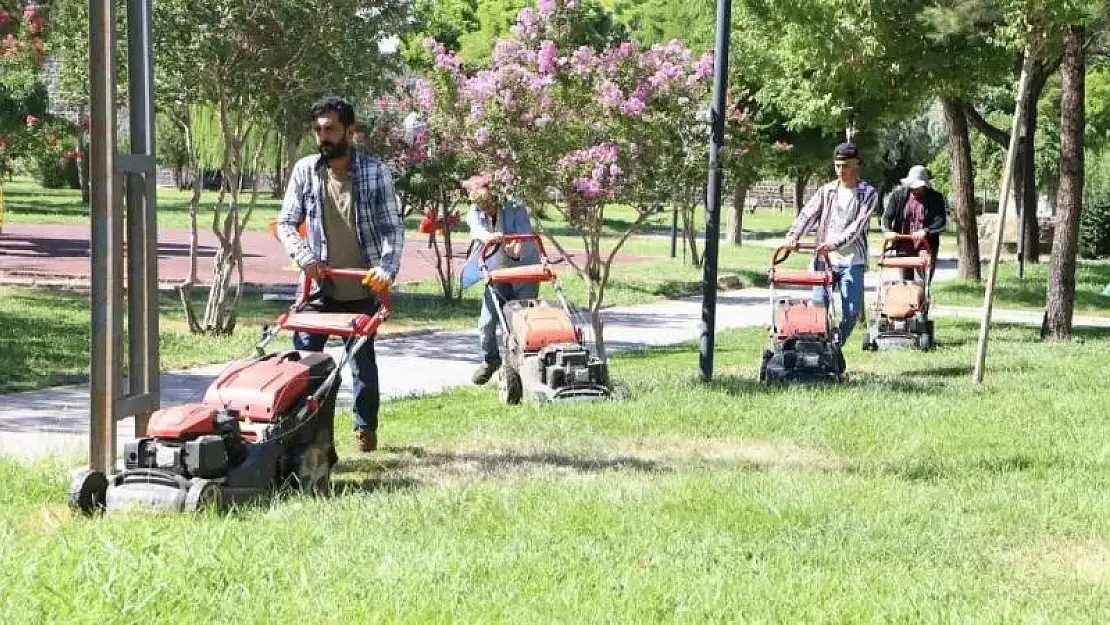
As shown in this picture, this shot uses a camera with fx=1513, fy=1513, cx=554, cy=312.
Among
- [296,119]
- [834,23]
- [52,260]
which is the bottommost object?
[52,260]

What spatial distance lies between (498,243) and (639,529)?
519cm

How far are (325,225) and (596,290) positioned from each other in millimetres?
5628

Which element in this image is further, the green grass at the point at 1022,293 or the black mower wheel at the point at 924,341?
the green grass at the point at 1022,293

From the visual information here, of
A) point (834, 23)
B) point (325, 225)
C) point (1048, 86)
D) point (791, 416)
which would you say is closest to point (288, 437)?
point (325, 225)

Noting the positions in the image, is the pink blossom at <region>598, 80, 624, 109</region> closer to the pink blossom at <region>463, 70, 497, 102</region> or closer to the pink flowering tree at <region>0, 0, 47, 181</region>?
the pink blossom at <region>463, 70, 497, 102</region>

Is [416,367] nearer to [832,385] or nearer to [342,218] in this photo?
[832,385]

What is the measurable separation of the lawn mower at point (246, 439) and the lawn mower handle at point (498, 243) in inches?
124

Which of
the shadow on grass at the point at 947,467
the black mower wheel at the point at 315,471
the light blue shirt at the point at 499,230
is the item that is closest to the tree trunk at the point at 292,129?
the light blue shirt at the point at 499,230

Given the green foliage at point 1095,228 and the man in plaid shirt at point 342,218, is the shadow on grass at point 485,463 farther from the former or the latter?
the green foliage at point 1095,228

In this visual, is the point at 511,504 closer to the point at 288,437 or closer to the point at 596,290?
the point at 288,437

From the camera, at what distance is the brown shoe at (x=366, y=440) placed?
7.93 meters

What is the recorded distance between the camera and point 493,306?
1134cm

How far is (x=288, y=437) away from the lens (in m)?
6.52

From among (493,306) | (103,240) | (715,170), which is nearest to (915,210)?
(715,170)
